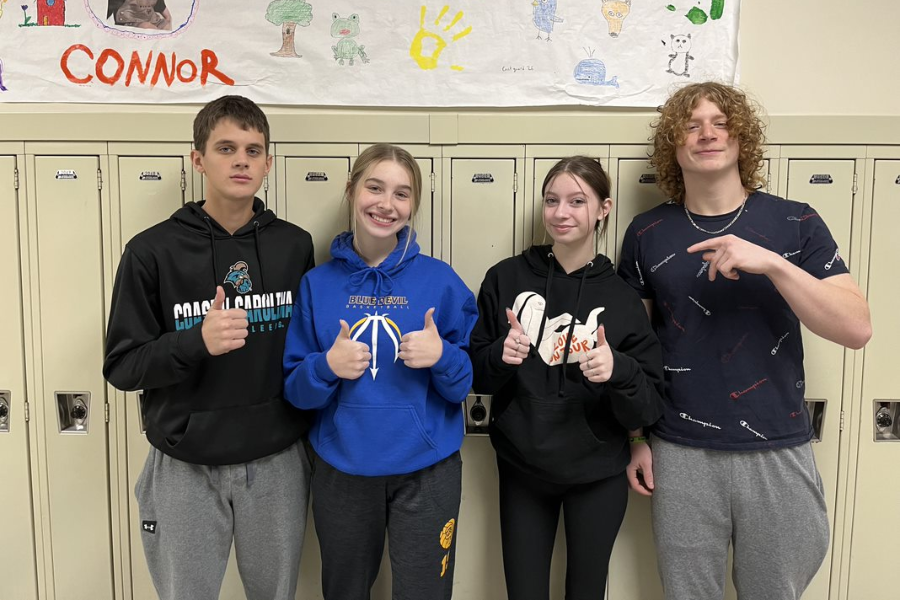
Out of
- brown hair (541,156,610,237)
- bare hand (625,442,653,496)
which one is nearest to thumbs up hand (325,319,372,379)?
brown hair (541,156,610,237)

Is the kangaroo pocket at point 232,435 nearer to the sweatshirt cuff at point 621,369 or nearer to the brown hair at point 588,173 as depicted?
the sweatshirt cuff at point 621,369

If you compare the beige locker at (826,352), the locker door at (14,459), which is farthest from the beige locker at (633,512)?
the locker door at (14,459)

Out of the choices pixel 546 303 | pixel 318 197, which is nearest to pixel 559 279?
pixel 546 303

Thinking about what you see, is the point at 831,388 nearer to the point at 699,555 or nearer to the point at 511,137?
the point at 699,555

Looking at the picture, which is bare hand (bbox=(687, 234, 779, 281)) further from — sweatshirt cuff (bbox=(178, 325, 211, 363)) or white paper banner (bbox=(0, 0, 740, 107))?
sweatshirt cuff (bbox=(178, 325, 211, 363))

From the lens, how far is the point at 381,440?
4.84ft

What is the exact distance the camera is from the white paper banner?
192 centimetres

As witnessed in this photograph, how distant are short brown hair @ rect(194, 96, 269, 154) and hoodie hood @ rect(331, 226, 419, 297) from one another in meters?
0.44

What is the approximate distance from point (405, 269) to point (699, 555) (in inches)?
48.9

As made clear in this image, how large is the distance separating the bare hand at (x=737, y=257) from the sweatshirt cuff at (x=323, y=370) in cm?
109

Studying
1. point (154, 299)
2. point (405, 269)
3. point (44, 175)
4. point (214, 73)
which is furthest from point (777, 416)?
point (44, 175)

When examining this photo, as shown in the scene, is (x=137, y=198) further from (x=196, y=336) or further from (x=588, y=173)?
(x=588, y=173)

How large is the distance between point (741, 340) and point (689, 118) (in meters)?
0.69

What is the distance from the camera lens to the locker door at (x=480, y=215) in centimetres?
187
